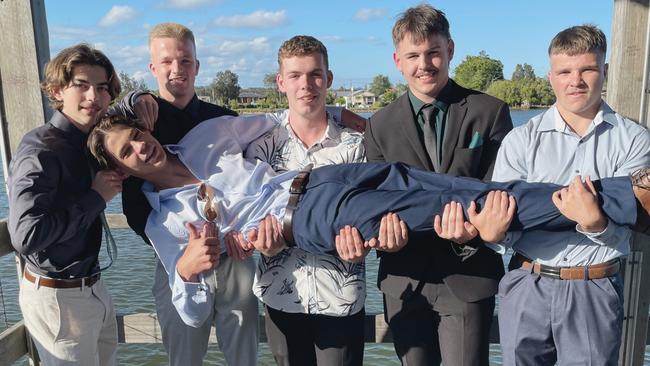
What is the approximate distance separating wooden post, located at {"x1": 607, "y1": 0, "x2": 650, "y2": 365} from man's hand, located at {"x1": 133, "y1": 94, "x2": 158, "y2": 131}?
2.44 metres

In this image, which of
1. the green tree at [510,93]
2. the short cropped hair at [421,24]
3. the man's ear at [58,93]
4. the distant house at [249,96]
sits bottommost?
the man's ear at [58,93]

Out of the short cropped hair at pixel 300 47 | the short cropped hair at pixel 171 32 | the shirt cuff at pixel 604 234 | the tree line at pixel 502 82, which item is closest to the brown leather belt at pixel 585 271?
the shirt cuff at pixel 604 234

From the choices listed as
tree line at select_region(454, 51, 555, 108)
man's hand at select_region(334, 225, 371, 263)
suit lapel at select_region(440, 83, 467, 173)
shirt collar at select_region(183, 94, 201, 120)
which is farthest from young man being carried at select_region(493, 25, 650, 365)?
tree line at select_region(454, 51, 555, 108)

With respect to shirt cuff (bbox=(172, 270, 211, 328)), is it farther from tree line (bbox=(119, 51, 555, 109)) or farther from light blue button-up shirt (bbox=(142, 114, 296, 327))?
tree line (bbox=(119, 51, 555, 109))

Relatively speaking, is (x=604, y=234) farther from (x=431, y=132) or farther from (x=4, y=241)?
(x=4, y=241)

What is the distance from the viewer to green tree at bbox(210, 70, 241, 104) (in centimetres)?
7029

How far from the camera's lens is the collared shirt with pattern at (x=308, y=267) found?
2.60 meters

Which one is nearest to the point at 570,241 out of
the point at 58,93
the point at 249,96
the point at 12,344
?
the point at 58,93

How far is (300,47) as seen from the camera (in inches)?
106

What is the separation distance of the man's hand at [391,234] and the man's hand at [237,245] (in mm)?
618

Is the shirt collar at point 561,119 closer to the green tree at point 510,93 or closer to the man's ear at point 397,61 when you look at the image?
the man's ear at point 397,61

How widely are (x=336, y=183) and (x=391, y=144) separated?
353 mm

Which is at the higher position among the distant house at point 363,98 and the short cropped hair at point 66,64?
the distant house at point 363,98

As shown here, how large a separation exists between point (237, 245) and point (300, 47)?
3.37ft
